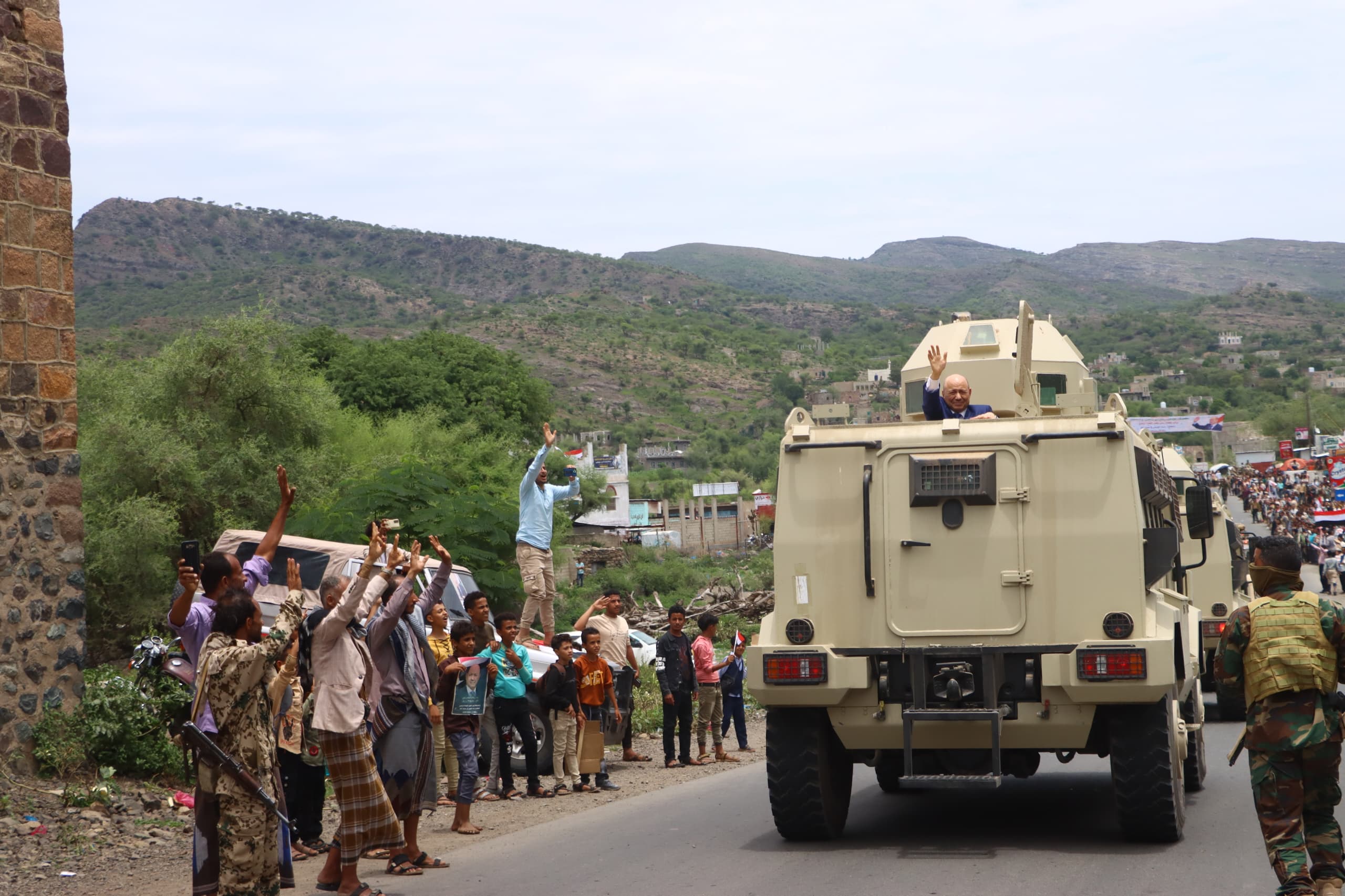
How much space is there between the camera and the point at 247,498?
89.8 ft

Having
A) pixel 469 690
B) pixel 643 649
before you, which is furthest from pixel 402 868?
pixel 643 649

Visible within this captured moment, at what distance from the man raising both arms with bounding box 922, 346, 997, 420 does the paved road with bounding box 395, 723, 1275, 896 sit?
2981mm

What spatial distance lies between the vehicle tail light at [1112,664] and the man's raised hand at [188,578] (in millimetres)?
5226

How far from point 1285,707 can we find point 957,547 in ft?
8.52

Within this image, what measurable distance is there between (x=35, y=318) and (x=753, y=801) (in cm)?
701

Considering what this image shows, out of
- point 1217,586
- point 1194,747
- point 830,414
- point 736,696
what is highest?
point 830,414

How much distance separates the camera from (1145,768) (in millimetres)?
8711

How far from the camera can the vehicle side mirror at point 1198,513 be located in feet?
34.0

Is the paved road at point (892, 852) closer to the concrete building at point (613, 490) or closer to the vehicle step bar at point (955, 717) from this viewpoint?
the vehicle step bar at point (955, 717)

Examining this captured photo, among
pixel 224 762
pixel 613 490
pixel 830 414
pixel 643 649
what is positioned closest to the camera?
pixel 224 762

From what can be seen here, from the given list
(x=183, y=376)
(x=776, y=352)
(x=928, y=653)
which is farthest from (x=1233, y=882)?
(x=776, y=352)

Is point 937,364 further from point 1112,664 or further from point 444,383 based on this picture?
point 444,383

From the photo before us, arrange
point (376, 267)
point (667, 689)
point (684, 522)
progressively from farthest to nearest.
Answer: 1. point (376, 267)
2. point (684, 522)
3. point (667, 689)

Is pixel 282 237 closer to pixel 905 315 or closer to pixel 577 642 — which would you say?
pixel 905 315
